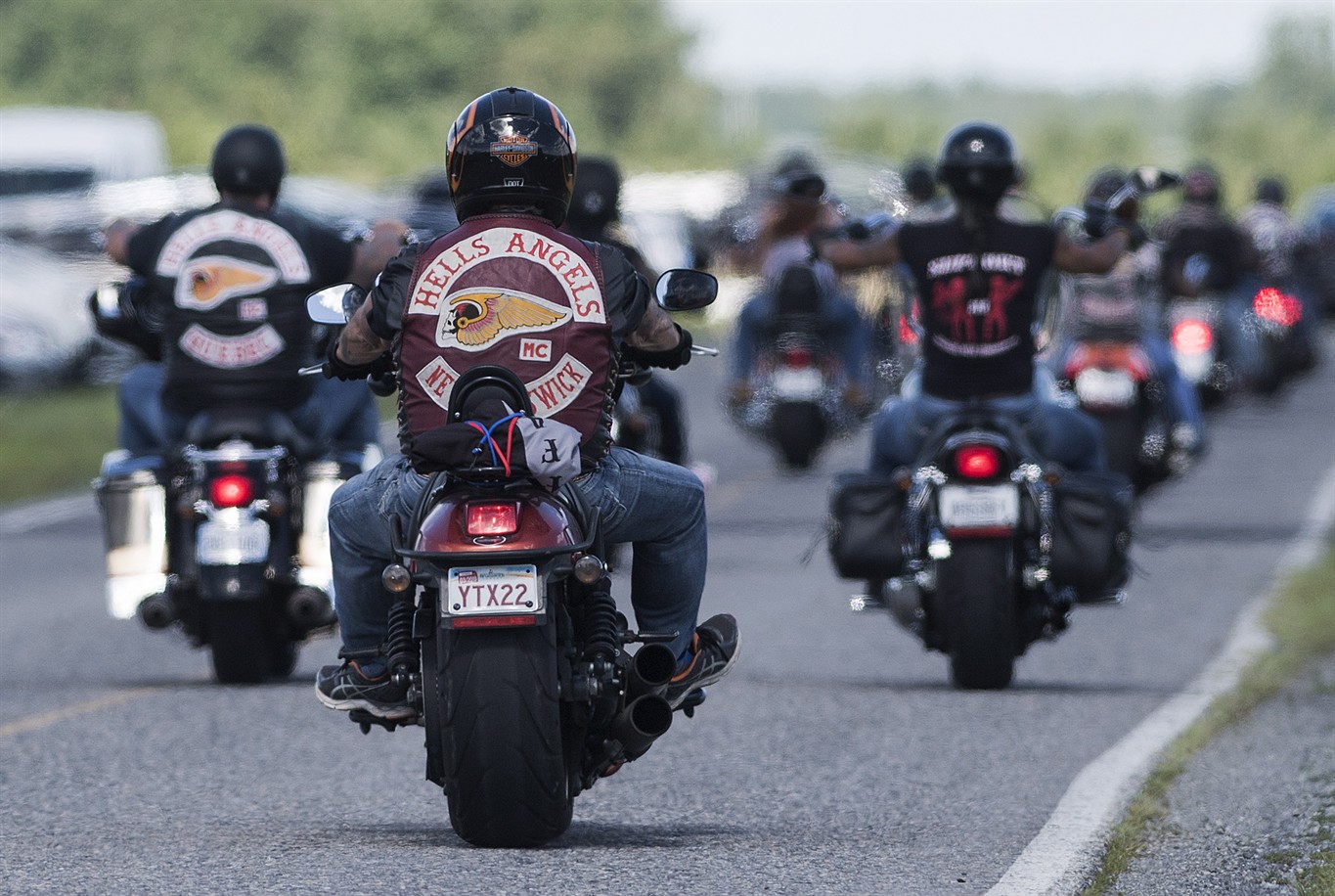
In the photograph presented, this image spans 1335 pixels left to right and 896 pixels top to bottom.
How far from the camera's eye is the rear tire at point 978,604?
992cm

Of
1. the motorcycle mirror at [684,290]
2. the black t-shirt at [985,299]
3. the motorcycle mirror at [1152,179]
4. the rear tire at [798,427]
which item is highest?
the motorcycle mirror at [1152,179]

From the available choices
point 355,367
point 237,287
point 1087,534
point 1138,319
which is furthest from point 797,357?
point 355,367

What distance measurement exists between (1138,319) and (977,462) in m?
6.24

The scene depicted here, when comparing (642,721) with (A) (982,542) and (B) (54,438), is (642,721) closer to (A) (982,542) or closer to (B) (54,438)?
(A) (982,542)

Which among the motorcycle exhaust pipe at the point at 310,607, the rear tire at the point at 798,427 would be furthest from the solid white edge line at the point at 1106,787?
the rear tire at the point at 798,427

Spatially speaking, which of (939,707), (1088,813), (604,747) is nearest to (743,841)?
(604,747)

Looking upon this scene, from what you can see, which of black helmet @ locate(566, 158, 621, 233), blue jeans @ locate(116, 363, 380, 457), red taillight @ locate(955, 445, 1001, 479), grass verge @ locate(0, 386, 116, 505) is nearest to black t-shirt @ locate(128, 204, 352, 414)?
blue jeans @ locate(116, 363, 380, 457)

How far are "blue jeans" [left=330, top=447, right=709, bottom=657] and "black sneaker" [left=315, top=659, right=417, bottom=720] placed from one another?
0.40 feet

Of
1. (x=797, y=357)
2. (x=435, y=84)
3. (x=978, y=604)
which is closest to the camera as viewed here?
(x=978, y=604)

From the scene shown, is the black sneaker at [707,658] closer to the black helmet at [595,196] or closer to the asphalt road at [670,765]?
the asphalt road at [670,765]

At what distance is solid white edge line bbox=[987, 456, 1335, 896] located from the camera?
664cm

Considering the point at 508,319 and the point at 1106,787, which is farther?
the point at 1106,787

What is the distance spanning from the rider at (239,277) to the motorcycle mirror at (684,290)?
3.12 metres

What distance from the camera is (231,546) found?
33.3 ft
